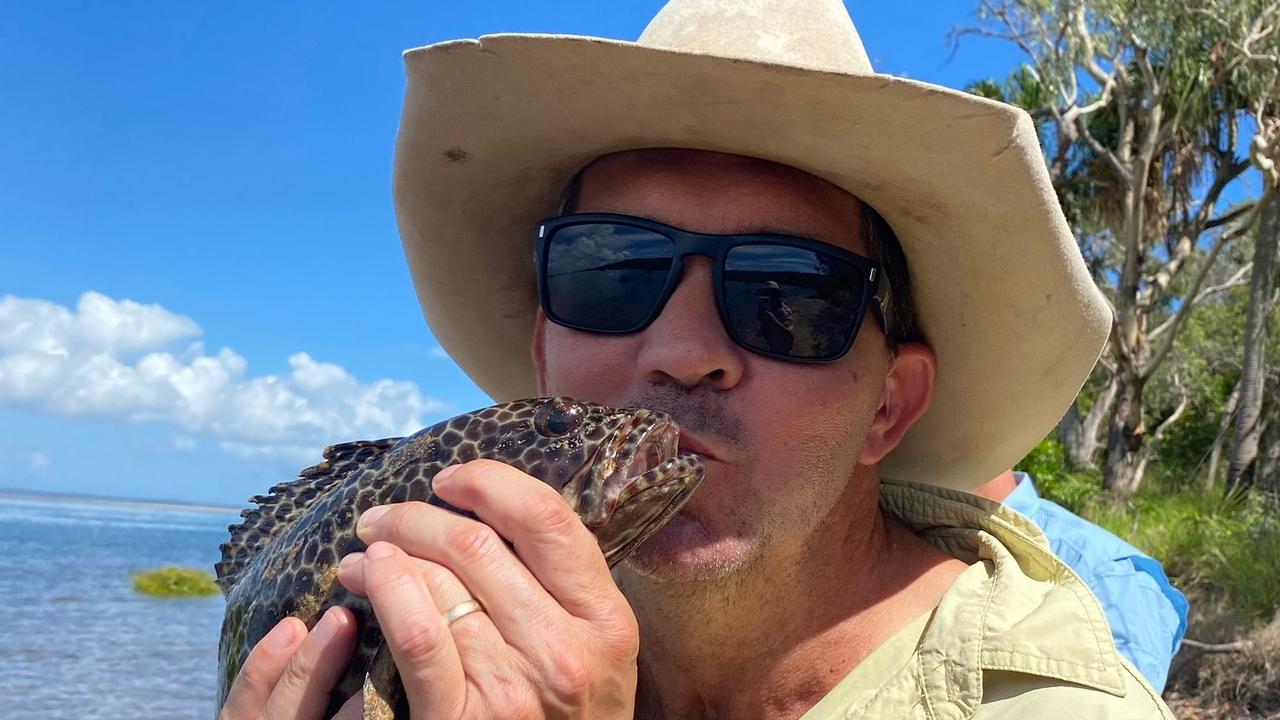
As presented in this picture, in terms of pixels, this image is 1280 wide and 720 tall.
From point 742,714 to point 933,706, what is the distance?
0.76 m

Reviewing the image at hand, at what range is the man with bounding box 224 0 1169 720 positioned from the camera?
2.46 m

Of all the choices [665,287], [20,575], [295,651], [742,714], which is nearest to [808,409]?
[665,287]

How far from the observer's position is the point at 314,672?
1.91 m

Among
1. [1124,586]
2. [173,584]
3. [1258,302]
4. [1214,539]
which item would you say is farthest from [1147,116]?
[173,584]

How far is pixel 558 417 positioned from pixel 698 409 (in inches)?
20.2

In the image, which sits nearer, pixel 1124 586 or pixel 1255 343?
pixel 1124 586

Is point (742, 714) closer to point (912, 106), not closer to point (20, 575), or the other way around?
point (912, 106)

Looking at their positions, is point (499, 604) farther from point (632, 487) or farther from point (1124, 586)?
point (1124, 586)

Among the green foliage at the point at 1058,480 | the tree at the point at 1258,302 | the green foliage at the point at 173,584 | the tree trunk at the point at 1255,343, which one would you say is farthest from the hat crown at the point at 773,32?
the green foliage at the point at 173,584

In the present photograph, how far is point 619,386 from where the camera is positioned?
2719mm

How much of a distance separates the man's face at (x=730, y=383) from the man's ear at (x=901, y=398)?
15cm

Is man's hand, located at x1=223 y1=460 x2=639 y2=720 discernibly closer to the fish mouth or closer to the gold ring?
the gold ring

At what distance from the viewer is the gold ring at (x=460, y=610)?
5.73 feet

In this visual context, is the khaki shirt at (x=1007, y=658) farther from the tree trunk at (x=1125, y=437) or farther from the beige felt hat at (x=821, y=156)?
the tree trunk at (x=1125, y=437)
